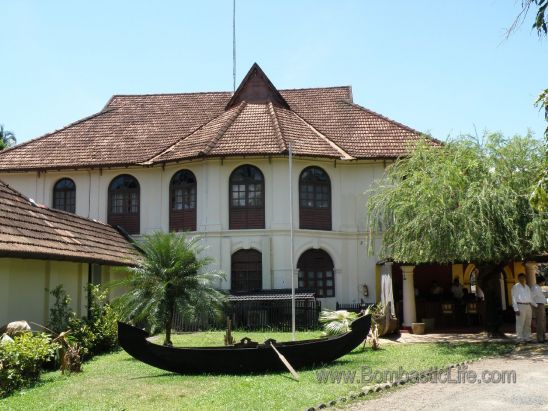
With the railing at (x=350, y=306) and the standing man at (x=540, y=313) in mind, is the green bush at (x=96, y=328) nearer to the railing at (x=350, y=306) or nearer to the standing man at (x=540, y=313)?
the railing at (x=350, y=306)

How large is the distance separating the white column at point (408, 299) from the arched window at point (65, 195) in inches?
585

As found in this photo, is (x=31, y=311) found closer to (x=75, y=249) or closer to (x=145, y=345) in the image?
(x=75, y=249)

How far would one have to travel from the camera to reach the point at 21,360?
35.3 ft

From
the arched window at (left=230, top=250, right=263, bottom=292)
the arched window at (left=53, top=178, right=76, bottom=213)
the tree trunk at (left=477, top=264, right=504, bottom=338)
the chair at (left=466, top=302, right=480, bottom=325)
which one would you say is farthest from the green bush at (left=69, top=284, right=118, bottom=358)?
the chair at (left=466, top=302, right=480, bottom=325)

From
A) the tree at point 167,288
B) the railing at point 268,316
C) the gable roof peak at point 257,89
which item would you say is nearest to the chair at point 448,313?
the railing at point 268,316

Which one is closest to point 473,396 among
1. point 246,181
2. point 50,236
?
point 50,236

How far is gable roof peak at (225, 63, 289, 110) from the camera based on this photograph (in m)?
27.5

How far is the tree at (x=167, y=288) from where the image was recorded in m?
15.1

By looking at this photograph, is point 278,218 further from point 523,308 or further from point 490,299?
point 523,308

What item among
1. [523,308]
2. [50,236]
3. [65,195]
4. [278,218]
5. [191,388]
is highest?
[65,195]

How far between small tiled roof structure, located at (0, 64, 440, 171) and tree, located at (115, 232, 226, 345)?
323 inches

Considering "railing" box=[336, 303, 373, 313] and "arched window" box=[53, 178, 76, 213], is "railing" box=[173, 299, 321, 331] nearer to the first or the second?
"railing" box=[336, 303, 373, 313]

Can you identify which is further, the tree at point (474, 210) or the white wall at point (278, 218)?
the white wall at point (278, 218)

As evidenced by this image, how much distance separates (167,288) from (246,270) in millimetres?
8449
